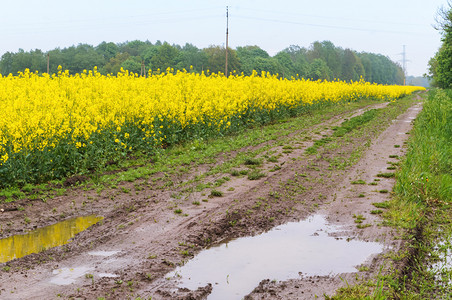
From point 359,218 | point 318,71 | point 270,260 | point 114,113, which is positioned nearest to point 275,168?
point 359,218

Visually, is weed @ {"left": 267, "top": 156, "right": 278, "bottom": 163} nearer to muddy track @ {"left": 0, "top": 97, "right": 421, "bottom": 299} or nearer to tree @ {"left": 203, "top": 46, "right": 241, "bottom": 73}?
muddy track @ {"left": 0, "top": 97, "right": 421, "bottom": 299}

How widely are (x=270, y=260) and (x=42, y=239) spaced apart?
122 inches

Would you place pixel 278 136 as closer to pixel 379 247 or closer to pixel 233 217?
pixel 233 217

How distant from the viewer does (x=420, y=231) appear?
6.45 meters

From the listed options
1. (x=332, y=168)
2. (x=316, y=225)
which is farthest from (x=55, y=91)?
(x=316, y=225)

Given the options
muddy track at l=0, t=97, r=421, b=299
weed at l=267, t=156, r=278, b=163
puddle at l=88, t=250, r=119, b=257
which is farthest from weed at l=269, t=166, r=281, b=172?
puddle at l=88, t=250, r=119, b=257

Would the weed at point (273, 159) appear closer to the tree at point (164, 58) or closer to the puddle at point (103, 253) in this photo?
the puddle at point (103, 253)

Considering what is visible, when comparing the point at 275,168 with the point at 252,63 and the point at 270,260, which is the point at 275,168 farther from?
the point at 252,63

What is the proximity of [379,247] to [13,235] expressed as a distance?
16.0 feet

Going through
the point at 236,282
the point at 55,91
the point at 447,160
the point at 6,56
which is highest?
the point at 6,56

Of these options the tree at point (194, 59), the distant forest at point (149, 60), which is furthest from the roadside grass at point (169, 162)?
the tree at point (194, 59)

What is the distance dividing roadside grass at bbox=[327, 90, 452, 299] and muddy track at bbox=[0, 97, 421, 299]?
0.26m

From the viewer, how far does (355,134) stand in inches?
618

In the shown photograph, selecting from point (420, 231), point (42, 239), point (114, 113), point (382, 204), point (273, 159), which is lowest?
point (42, 239)
